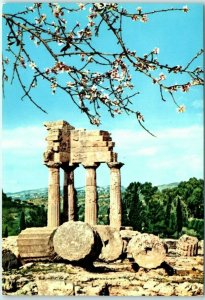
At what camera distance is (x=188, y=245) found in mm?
15219

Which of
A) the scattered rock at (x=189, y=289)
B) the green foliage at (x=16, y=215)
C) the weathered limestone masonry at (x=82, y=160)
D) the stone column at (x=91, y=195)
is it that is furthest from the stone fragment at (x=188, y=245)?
the scattered rock at (x=189, y=289)

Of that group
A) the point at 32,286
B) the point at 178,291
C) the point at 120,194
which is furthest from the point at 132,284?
the point at 120,194

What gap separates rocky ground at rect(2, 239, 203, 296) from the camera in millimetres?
9812

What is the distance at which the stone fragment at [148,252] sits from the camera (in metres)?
11.9

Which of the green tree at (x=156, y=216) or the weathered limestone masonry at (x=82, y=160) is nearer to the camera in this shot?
the green tree at (x=156, y=216)

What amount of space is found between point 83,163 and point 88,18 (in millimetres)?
9460

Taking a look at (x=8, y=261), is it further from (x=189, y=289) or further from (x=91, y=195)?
(x=91, y=195)

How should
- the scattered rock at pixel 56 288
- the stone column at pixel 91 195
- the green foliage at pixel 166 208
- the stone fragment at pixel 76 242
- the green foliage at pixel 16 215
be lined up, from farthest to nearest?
the stone column at pixel 91 195 → the green foliage at pixel 166 208 → the stone fragment at pixel 76 242 → the green foliage at pixel 16 215 → the scattered rock at pixel 56 288

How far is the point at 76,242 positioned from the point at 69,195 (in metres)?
8.15

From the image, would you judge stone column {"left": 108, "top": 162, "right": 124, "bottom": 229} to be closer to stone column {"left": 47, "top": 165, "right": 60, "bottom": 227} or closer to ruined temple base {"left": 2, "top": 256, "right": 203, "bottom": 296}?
stone column {"left": 47, "top": 165, "right": 60, "bottom": 227}

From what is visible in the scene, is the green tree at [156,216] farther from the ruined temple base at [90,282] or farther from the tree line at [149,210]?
the ruined temple base at [90,282]

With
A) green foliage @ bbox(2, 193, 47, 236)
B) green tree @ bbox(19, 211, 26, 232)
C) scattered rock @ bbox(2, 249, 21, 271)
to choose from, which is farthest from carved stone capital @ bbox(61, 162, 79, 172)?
scattered rock @ bbox(2, 249, 21, 271)

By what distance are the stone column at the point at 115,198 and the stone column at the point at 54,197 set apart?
1.47m

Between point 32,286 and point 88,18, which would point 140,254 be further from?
point 88,18
